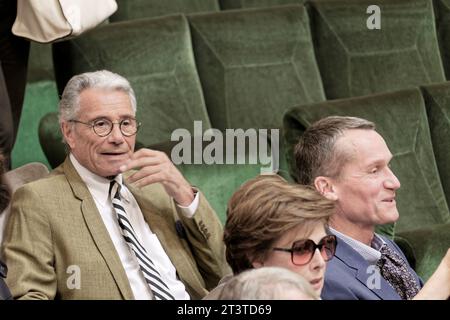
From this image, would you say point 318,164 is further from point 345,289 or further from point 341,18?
point 341,18

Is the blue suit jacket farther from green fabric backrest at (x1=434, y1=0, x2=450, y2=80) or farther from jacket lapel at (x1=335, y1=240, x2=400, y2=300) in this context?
green fabric backrest at (x1=434, y1=0, x2=450, y2=80)

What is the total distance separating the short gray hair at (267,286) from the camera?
0.83m

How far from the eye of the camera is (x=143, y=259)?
1.22 m

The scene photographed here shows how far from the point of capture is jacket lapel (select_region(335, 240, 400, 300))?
1.17 meters

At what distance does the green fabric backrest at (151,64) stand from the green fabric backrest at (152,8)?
0.21 meters

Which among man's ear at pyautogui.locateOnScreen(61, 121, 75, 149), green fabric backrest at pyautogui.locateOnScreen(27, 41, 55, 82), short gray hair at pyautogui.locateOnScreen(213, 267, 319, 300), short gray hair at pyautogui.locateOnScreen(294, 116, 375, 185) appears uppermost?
green fabric backrest at pyautogui.locateOnScreen(27, 41, 55, 82)

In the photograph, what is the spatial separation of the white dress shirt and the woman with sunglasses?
0.18m

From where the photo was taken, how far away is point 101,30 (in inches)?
64.8

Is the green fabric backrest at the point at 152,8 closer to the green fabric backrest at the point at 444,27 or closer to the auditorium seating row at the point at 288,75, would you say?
the auditorium seating row at the point at 288,75

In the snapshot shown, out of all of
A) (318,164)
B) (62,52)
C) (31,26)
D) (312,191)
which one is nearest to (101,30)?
(62,52)

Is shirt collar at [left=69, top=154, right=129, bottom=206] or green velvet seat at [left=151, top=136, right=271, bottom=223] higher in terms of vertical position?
shirt collar at [left=69, top=154, right=129, bottom=206]

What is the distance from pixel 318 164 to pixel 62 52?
54 cm

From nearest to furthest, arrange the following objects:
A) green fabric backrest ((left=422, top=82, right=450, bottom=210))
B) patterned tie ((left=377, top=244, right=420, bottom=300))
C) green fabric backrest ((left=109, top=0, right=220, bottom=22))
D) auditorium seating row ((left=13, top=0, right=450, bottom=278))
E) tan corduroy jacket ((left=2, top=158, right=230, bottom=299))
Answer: tan corduroy jacket ((left=2, top=158, right=230, bottom=299)), patterned tie ((left=377, top=244, right=420, bottom=300)), auditorium seating row ((left=13, top=0, right=450, bottom=278)), green fabric backrest ((left=422, top=82, right=450, bottom=210)), green fabric backrest ((left=109, top=0, right=220, bottom=22))

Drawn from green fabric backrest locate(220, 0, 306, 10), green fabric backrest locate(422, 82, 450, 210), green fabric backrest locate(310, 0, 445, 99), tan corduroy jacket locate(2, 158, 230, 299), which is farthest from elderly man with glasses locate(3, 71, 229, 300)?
green fabric backrest locate(220, 0, 306, 10)
